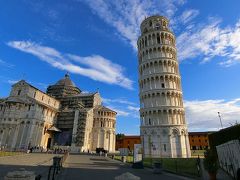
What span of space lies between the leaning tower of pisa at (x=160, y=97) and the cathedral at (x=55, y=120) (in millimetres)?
31133

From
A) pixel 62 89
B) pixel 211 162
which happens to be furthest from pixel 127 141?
pixel 211 162

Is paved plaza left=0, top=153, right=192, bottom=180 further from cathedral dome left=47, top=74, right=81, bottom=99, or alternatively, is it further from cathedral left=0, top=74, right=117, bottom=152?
cathedral dome left=47, top=74, right=81, bottom=99

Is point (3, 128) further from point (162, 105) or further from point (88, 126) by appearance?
point (162, 105)

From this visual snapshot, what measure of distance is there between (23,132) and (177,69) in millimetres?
51777

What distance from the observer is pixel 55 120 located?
7650cm

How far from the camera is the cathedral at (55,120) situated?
6269 centimetres

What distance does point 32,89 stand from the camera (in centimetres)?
7031

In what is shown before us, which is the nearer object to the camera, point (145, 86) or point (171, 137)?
point (171, 137)

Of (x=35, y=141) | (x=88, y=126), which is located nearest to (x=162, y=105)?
(x=88, y=126)

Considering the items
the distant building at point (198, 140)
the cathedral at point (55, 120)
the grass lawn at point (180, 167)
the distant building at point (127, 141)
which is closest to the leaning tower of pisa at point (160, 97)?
the grass lawn at point (180, 167)

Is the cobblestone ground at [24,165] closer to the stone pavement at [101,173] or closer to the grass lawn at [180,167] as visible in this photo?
the stone pavement at [101,173]

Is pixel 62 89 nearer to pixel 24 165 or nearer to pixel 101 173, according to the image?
pixel 24 165

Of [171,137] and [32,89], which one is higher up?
[32,89]

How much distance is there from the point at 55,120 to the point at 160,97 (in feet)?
153
